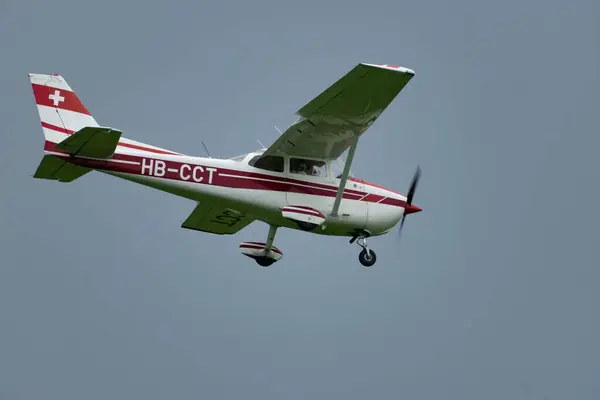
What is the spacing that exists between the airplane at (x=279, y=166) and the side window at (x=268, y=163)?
0.8 inches

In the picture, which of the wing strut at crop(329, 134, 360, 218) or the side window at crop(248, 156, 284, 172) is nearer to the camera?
the wing strut at crop(329, 134, 360, 218)

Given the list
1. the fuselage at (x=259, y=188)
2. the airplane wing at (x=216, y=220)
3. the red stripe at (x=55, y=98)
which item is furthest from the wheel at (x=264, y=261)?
the red stripe at (x=55, y=98)

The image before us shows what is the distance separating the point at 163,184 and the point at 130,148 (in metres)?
0.91

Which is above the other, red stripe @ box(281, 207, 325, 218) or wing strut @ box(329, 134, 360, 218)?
wing strut @ box(329, 134, 360, 218)

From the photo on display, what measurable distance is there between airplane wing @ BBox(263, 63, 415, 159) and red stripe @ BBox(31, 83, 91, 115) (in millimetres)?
3738

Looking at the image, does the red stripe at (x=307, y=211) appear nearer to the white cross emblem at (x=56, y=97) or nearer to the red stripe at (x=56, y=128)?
the red stripe at (x=56, y=128)

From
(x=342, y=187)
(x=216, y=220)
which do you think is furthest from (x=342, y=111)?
(x=216, y=220)

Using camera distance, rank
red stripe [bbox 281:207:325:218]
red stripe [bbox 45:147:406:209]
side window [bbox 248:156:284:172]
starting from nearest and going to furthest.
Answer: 1. red stripe [bbox 45:147:406:209]
2. red stripe [bbox 281:207:325:218]
3. side window [bbox 248:156:284:172]

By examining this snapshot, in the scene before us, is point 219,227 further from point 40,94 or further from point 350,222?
point 40,94

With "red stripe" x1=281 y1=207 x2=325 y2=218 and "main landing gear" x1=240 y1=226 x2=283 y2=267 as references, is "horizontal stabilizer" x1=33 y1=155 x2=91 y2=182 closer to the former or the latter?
"red stripe" x1=281 y1=207 x2=325 y2=218

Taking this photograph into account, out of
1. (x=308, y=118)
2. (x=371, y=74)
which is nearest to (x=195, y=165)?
(x=308, y=118)

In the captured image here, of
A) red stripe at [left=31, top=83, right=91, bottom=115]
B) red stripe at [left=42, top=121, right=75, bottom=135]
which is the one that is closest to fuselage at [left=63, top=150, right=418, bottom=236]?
red stripe at [left=42, top=121, right=75, bottom=135]

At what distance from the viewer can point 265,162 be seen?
25.9 meters

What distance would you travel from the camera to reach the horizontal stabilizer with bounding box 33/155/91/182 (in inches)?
963
